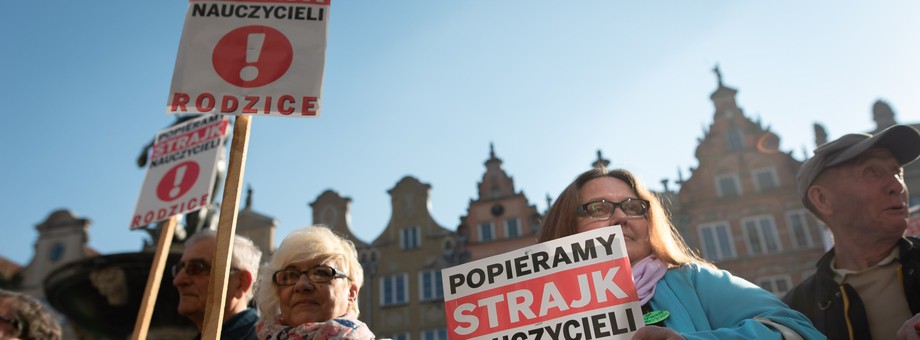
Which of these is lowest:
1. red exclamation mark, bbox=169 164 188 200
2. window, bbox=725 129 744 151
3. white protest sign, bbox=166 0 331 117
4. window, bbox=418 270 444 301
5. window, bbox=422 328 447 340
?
white protest sign, bbox=166 0 331 117

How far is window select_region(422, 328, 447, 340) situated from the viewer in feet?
73.2

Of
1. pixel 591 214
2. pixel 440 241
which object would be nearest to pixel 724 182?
pixel 440 241

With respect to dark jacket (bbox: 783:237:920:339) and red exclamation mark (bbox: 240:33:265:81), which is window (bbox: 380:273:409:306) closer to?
red exclamation mark (bbox: 240:33:265:81)

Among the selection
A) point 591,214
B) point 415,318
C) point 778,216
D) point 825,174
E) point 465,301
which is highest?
point 778,216

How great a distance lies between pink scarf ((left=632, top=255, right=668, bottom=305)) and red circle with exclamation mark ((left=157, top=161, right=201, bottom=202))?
181 inches

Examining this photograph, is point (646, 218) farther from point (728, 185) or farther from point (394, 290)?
point (728, 185)

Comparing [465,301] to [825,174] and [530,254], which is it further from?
[825,174]

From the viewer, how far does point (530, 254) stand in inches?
98.2

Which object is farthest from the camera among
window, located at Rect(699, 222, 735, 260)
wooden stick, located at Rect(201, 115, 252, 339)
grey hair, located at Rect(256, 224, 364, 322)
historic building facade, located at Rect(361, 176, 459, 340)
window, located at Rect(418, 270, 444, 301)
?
window, located at Rect(418, 270, 444, 301)

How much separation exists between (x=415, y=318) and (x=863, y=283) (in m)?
20.3

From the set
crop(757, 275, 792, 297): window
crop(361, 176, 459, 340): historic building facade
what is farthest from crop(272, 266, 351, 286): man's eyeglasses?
crop(757, 275, 792, 297): window

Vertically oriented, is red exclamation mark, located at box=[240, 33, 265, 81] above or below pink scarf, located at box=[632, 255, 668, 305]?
above

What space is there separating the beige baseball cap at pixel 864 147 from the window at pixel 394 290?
67.4ft

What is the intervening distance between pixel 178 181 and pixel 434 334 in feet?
56.8
